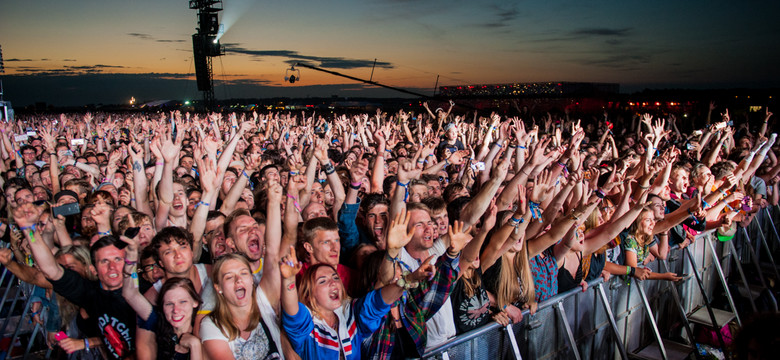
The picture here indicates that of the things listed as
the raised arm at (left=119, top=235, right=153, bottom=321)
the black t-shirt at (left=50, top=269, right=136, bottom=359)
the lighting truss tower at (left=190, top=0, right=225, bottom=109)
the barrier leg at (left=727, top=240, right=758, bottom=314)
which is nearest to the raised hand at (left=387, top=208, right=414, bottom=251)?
the raised arm at (left=119, top=235, right=153, bottom=321)

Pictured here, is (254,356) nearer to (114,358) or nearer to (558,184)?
(114,358)

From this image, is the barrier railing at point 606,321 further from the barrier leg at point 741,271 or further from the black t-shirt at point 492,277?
the black t-shirt at point 492,277

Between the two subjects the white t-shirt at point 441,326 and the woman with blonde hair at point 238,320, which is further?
the white t-shirt at point 441,326

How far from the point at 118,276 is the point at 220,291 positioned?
2.34 feet

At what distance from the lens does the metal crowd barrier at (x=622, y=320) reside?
3129mm

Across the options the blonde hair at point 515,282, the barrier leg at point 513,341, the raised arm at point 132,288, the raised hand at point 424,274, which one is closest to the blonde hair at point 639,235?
the blonde hair at point 515,282

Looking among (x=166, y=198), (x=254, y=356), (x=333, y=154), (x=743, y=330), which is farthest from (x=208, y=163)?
(x=333, y=154)

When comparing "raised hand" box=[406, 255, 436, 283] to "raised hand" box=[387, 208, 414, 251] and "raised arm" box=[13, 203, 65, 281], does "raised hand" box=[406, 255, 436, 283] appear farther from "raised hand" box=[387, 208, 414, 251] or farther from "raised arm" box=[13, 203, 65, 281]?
"raised arm" box=[13, 203, 65, 281]

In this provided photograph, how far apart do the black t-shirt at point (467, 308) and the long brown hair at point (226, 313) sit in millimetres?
1218

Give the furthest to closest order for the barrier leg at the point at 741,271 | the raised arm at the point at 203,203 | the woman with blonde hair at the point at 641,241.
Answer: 1. the barrier leg at the point at 741,271
2. the woman with blonde hair at the point at 641,241
3. the raised arm at the point at 203,203

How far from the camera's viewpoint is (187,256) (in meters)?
2.94

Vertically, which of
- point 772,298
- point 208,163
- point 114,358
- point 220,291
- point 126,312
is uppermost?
point 208,163

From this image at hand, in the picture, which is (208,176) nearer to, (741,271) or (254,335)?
(254,335)

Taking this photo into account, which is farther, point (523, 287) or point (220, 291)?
point (523, 287)
